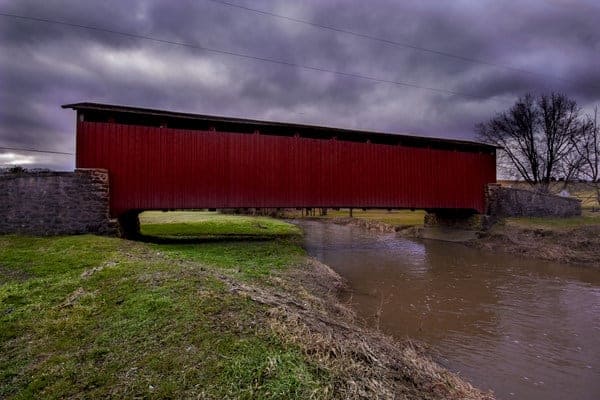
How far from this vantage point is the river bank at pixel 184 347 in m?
3.50

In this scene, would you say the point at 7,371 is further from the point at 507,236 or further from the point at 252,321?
the point at 507,236

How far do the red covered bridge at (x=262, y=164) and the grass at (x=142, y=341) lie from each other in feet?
29.3

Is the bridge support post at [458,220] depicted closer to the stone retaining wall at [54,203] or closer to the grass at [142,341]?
the stone retaining wall at [54,203]

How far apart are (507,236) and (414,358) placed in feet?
59.0

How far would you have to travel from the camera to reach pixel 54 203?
14.4 metres

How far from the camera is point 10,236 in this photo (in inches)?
534

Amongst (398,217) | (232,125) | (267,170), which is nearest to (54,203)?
(232,125)

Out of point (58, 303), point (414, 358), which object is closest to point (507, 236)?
point (414, 358)

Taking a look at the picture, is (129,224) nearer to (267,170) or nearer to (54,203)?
(54,203)

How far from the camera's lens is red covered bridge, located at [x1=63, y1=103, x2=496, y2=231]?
15.8 meters

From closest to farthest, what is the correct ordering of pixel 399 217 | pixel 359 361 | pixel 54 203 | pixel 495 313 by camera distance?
pixel 359 361 < pixel 495 313 < pixel 54 203 < pixel 399 217

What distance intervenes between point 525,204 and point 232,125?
19.1 m

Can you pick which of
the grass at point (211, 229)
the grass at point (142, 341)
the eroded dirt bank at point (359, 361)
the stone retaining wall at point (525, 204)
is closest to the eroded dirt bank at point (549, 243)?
the stone retaining wall at point (525, 204)

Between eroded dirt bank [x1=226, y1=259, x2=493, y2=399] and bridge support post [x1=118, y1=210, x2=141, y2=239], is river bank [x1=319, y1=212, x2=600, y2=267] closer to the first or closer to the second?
eroded dirt bank [x1=226, y1=259, x2=493, y2=399]
